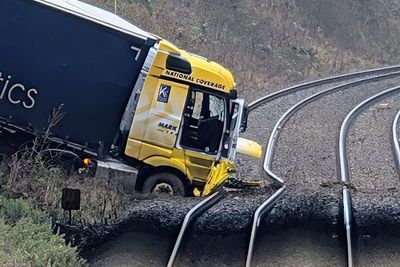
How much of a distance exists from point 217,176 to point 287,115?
33.1 feet

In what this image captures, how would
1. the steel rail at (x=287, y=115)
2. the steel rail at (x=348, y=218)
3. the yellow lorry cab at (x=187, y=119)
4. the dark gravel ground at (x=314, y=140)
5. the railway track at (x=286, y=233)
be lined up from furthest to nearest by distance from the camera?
the steel rail at (x=287, y=115) < the dark gravel ground at (x=314, y=140) < the yellow lorry cab at (x=187, y=119) < the railway track at (x=286, y=233) < the steel rail at (x=348, y=218)

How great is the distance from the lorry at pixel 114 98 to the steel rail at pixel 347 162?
2460mm

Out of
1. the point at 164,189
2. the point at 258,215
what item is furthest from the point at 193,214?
the point at 164,189

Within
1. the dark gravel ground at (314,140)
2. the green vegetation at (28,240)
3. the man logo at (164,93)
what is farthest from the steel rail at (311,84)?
the green vegetation at (28,240)

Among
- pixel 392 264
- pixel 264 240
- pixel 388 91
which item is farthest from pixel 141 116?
pixel 388 91

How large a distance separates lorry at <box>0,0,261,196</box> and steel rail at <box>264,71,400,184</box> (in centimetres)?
192

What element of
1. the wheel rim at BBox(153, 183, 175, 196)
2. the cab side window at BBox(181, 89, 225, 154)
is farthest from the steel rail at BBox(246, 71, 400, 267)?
the wheel rim at BBox(153, 183, 175, 196)

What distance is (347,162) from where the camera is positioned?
60.7 feet

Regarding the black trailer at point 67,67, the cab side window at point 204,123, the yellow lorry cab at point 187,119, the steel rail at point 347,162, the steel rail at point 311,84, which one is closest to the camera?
the steel rail at point 347,162

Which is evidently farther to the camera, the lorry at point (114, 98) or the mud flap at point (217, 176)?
the mud flap at point (217, 176)

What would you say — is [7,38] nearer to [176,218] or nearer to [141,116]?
[141,116]

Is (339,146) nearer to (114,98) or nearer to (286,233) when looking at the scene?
(114,98)

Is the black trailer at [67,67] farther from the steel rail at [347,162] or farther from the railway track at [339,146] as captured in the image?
the steel rail at [347,162]

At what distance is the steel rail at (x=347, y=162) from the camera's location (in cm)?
1165
